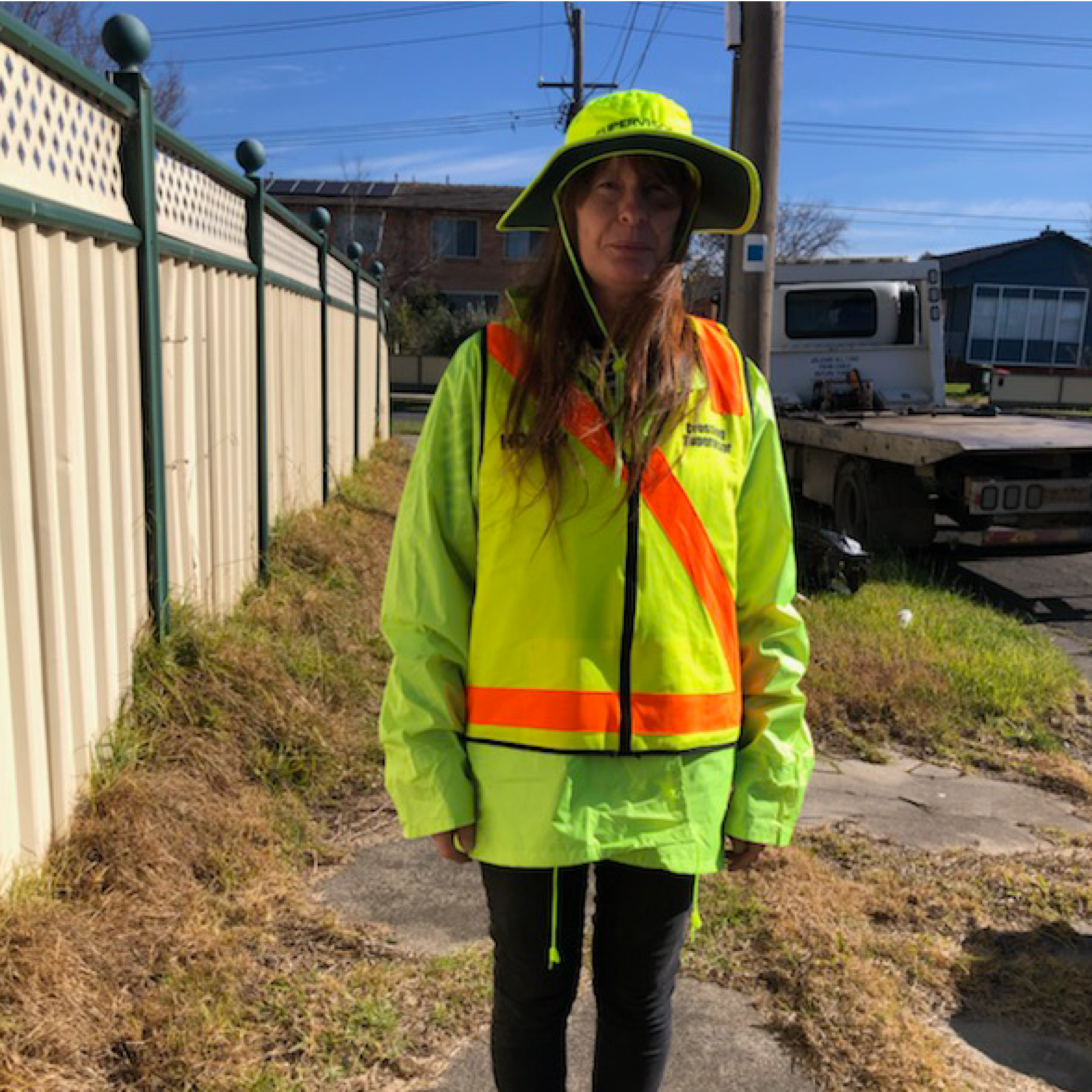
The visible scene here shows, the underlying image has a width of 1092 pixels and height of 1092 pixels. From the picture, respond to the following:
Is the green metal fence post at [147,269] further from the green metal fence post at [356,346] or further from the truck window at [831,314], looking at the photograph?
the truck window at [831,314]

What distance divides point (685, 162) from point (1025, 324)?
1667 inches

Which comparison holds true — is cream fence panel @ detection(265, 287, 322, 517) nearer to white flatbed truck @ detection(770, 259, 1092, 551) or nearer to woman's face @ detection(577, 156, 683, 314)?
white flatbed truck @ detection(770, 259, 1092, 551)

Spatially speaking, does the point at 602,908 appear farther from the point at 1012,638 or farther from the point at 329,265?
the point at 329,265

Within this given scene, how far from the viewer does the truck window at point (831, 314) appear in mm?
10414

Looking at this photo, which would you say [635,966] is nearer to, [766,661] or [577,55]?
[766,661]

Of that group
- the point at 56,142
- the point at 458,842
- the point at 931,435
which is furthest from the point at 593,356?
the point at 931,435

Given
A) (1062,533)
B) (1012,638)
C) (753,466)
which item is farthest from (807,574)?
(753,466)

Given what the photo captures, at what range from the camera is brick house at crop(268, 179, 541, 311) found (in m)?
39.8

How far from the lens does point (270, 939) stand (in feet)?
9.21

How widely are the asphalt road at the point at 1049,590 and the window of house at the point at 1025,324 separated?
3273 cm

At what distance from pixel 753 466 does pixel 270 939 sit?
190 cm

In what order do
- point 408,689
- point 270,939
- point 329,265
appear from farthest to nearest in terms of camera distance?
point 329,265, point 270,939, point 408,689

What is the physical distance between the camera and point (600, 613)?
1.66m

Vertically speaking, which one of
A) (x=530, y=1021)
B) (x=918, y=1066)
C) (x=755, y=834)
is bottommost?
(x=918, y=1066)
